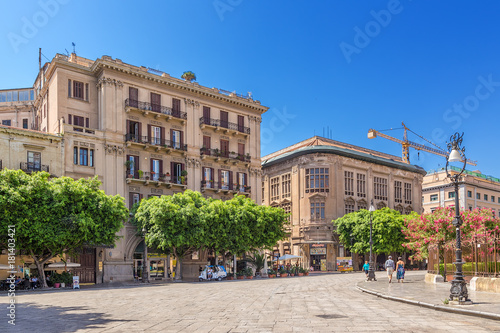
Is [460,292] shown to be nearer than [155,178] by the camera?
Yes

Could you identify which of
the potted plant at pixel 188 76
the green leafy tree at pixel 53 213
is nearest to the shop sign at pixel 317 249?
Answer: the potted plant at pixel 188 76

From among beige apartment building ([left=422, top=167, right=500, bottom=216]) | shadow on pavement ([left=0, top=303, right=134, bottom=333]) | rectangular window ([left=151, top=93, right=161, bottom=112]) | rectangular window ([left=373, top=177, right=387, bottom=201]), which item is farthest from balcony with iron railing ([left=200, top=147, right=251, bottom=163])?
beige apartment building ([left=422, top=167, right=500, bottom=216])

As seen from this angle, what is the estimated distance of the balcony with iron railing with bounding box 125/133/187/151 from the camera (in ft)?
143

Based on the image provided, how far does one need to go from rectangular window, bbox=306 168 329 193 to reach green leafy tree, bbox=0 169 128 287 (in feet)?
105

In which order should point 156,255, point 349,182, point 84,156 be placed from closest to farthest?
point 84,156 → point 156,255 → point 349,182

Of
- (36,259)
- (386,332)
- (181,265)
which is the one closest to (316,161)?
(181,265)

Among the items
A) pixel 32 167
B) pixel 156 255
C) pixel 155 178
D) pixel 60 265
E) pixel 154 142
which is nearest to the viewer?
pixel 60 265

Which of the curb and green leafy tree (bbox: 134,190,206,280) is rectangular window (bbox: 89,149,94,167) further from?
the curb

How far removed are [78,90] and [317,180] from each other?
3170 cm

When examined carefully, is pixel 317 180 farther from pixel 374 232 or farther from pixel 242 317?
pixel 242 317

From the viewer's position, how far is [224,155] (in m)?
50.4

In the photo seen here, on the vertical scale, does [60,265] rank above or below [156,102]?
below

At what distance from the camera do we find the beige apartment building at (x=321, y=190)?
60.4 m

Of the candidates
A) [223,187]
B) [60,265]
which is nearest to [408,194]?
[223,187]
